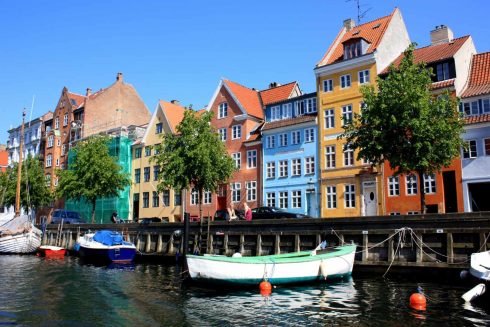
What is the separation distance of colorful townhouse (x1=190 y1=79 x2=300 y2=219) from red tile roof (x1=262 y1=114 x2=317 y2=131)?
1.86m

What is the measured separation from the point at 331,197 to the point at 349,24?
714 inches

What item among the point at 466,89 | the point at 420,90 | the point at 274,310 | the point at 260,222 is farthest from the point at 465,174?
the point at 274,310

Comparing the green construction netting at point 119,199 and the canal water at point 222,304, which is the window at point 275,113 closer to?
the green construction netting at point 119,199

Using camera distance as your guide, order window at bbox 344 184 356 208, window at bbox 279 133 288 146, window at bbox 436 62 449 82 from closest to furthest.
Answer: window at bbox 436 62 449 82 < window at bbox 344 184 356 208 < window at bbox 279 133 288 146

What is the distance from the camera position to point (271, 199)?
45188 millimetres

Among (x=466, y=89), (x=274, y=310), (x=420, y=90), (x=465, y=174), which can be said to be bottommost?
(x=274, y=310)

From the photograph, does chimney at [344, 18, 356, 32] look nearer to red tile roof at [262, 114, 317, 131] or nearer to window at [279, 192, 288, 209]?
red tile roof at [262, 114, 317, 131]

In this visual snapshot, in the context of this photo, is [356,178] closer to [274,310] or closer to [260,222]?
[260,222]

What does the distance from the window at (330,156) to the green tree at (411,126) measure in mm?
12618

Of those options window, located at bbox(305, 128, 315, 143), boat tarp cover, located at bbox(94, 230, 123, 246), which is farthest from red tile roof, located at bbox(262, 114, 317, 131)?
boat tarp cover, located at bbox(94, 230, 123, 246)

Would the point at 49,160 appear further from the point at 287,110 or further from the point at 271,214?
the point at 271,214

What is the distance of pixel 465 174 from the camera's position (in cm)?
3447

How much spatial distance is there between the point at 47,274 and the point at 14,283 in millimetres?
4012

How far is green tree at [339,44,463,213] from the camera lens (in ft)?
87.1
